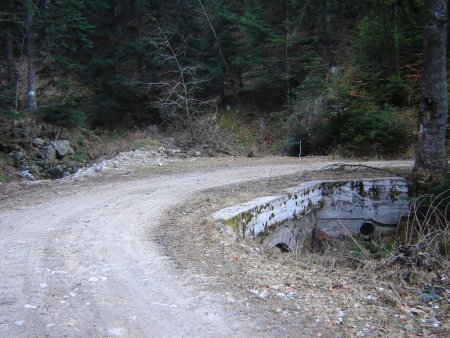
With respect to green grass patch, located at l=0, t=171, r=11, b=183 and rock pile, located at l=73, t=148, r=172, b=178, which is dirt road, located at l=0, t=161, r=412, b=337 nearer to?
rock pile, located at l=73, t=148, r=172, b=178

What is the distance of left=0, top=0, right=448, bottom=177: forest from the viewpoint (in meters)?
16.4

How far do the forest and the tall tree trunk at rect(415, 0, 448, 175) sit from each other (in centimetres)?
466

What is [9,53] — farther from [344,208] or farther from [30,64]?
[344,208]

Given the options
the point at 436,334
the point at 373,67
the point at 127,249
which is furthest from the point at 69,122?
the point at 436,334

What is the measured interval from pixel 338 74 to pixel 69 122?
40.3ft

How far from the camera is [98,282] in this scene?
4719 millimetres

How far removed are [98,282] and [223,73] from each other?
69.3 feet

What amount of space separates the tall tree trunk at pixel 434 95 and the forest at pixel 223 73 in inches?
183

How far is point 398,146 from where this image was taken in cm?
1465

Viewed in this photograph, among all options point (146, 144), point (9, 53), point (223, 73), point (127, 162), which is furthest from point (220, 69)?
point (9, 53)

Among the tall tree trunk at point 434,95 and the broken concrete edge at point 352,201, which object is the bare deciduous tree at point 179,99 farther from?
the tall tree trunk at point 434,95

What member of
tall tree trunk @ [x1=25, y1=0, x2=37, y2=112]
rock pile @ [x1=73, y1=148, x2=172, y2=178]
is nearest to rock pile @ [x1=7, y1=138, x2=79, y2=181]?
tall tree trunk @ [x1=25, y1=0, x2=37, y2=112]

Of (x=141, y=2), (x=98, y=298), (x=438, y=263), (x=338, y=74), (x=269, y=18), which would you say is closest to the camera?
(x=98, y=298)

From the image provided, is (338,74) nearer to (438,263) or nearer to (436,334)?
(438,263)
